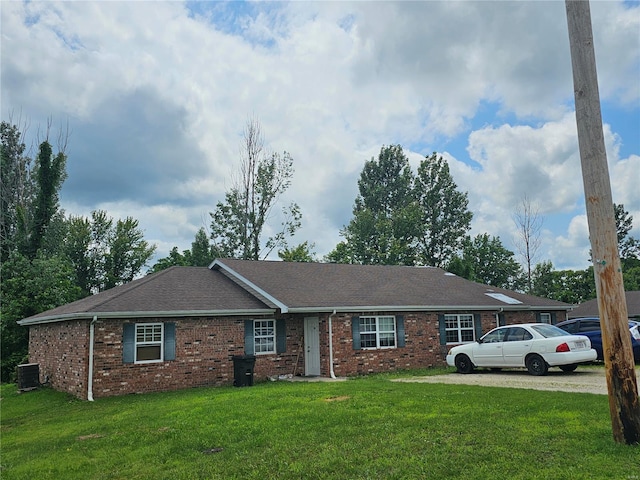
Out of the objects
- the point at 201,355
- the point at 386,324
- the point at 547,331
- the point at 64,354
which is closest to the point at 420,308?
the point at 386,324

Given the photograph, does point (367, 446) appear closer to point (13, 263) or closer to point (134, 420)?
point (134, 420)

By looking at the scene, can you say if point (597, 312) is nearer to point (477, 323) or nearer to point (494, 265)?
point (494, 265)

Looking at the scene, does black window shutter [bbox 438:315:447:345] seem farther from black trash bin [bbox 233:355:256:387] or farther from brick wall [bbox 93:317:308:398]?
black trash bin [bbox 233:355:256:387]

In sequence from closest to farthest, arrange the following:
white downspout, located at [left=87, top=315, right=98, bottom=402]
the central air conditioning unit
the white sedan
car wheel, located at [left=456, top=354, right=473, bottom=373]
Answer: the white sedan < white downspout, located at [left=87, top=315, right=98, bottom=402] < car wheel, located at [left=456, top=354, right=473, bottom=373] < the central air conditioning unit

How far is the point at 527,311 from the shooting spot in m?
23.7

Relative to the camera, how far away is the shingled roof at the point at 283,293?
55.0 ft

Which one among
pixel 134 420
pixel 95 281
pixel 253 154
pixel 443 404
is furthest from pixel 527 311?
pixel 95 281

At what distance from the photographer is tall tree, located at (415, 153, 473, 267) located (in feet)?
159

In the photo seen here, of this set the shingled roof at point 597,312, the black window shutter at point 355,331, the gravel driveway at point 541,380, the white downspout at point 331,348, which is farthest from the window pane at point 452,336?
the shingled roof at point 597,312

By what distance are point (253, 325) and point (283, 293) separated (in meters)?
1.82

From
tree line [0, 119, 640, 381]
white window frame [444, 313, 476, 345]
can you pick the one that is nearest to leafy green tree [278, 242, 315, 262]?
tree line [0, 119, 640, 381]

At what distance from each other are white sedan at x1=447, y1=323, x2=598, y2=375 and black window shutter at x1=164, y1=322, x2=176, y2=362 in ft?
29.3

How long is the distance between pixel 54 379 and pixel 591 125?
59.6ft

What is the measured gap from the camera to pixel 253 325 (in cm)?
1798
